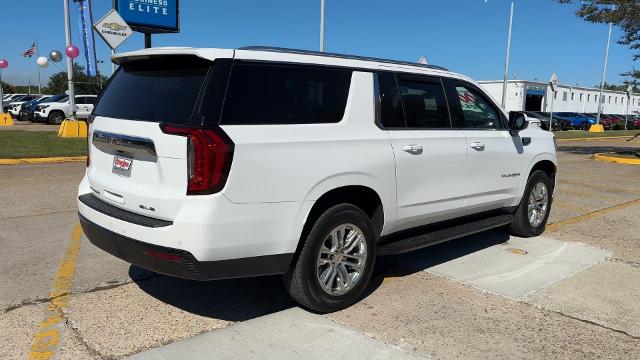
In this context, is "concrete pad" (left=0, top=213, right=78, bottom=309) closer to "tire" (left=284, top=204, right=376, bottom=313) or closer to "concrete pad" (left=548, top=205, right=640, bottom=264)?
"tire" (left=284, top=204, right=376, bottom=313)

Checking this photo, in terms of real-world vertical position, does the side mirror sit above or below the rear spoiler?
below

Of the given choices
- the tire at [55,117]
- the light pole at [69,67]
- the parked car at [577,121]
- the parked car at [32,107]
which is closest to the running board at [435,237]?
the light pole at [69,67]

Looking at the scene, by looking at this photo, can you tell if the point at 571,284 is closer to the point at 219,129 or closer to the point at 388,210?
the point at 388,210

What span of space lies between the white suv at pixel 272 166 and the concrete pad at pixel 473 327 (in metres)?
0.35

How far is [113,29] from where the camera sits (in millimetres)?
12484

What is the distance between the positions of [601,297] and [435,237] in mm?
1462

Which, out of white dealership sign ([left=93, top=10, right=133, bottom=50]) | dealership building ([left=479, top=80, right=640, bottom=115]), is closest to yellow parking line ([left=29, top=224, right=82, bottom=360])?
white dealership sign ([left=93, top=10, right=133, bottom=50])

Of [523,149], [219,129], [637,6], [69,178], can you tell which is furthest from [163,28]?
[637,6]

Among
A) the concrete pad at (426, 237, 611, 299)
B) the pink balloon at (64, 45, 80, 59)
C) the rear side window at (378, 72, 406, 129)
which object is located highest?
the pink balloon at (64, 45, 80, 59)

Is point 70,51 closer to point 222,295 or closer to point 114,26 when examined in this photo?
point 114,26

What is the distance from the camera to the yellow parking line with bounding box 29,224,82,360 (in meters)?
3.30

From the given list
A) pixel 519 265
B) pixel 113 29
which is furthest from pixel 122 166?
pixel 113 29

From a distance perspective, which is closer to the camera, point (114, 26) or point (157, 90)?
point (157, 90)

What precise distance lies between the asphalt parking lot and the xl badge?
1.06 m
